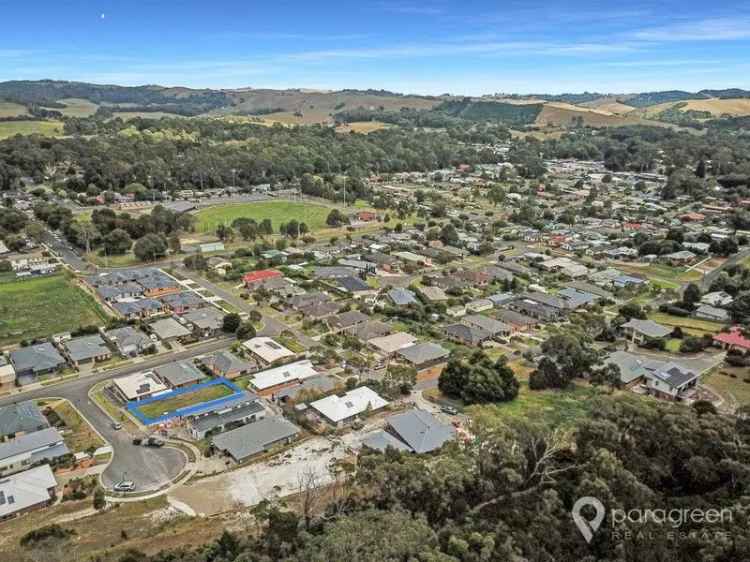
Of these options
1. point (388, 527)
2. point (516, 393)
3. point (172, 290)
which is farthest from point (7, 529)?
point (172, 290)

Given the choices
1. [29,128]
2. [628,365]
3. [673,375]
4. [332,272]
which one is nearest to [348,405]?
[628,365]

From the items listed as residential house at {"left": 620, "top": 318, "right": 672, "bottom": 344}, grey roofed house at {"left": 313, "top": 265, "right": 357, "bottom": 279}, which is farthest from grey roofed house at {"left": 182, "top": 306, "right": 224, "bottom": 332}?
residential house at {"left": 620, "top": 318, "right": 672, "bottom": 344}

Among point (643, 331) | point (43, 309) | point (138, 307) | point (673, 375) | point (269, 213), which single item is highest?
point (673, 375)

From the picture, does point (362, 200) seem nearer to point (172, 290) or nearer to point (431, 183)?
point (431, 183)

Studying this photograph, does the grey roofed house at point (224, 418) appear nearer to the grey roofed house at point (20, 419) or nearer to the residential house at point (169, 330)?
the grey roofed house at point (20, 419)

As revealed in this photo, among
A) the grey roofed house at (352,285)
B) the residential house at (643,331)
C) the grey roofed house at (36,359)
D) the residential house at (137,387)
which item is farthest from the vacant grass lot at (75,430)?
the residential house at (643,331)

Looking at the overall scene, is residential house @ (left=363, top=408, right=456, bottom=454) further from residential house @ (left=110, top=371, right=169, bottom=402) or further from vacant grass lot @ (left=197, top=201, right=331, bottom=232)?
vacant grass lot @ (left=197, top=201, right=331, bottom=232)

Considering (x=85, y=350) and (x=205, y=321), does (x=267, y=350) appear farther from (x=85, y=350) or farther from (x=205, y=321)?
(x=85, y=350)

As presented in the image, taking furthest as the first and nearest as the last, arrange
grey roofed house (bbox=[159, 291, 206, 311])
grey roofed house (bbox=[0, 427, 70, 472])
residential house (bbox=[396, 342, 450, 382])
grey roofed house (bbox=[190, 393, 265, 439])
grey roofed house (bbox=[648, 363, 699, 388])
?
grey roofed house (bbox=[159, 291, 206, 311]) < residential house (bbox=[396, 342, 450, 382]) < grey roofed house (bbox=[648, 363, 699, 388]) < grey roofed house (bbox=[190, 393, 265, 439]) < grey roofed house (bbox=[0, 427, 70, 472])
